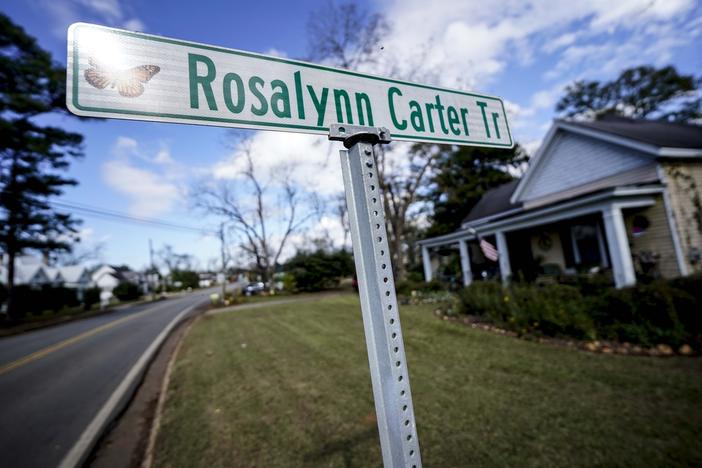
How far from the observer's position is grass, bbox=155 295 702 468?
9.28 feet

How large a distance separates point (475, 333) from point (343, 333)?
306cm

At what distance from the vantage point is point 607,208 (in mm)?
8836

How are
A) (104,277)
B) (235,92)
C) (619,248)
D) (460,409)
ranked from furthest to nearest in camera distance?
(104,277) → (619,248) → (460,409) → (235,92)

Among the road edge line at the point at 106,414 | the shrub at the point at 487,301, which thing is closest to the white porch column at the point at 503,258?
the shrub at the point at 487,301

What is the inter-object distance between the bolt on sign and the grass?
283cm

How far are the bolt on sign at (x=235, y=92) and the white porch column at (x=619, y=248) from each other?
9423 mm

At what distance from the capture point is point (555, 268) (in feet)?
42.1

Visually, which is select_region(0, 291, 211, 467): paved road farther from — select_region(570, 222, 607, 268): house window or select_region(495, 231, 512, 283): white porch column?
select_region(570, 222, 607, 268): house window

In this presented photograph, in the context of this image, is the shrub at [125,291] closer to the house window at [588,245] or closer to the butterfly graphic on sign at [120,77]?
the house window at [588,245]

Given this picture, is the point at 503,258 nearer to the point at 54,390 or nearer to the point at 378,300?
the point at 378,300

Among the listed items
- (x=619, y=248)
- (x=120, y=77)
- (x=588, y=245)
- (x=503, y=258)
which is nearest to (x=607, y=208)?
(x=619, y=248)

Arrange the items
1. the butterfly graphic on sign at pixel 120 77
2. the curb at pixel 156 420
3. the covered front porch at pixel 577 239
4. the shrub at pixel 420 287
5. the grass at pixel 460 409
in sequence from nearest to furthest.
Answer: the butterfly graphic on sign at pixel 120 77 < the grass at pixel 460 409 < the curb at pixel 156 420 < the covered front porch at pixel 577 239 < the shrub at pixel 420 287

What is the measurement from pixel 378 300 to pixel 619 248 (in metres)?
10.2

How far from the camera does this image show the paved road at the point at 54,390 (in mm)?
4027
